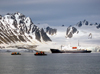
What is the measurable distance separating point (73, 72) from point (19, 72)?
78.8ft

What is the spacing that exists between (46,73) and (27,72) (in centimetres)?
854

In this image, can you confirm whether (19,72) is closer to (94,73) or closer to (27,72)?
(27,72)

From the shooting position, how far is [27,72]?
12575 cm

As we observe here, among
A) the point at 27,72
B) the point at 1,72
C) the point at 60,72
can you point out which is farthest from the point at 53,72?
the point at 1,72

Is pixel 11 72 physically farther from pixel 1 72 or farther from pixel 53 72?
pixel 53 72

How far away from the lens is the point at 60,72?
419ft

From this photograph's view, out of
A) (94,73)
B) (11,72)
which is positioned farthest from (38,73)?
(94,73)

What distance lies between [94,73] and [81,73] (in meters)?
5.83

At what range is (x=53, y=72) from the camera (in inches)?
5007

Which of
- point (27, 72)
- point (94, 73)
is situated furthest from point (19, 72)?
point (94, 73)

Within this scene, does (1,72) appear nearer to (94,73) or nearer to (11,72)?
(11,72)

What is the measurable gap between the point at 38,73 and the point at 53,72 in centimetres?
715

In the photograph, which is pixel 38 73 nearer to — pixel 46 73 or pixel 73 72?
pixel 46 73

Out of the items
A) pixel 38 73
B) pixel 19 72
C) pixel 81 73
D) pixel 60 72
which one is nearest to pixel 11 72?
pixel 19 72
